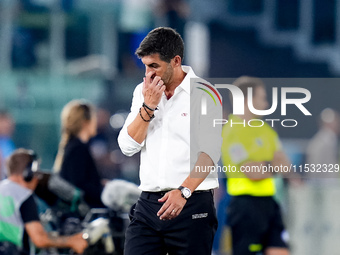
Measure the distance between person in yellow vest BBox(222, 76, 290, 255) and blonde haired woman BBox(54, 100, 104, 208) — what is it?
1.43m

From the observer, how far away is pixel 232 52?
18312 millimetres

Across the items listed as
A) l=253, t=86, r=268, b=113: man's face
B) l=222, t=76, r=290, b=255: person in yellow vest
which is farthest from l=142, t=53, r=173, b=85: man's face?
l=253, t=86, r=268, b=113: man's face

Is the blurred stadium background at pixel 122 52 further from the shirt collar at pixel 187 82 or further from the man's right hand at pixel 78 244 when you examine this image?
the shirt collar at pixel 187 82

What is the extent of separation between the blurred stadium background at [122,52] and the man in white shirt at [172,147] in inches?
287

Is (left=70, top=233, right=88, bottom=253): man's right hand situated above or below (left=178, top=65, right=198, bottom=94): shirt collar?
below

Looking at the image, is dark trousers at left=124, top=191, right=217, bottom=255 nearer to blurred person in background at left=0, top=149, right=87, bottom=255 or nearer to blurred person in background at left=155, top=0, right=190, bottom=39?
blurred person in background at left=0, top=149, right=87, bottom=255

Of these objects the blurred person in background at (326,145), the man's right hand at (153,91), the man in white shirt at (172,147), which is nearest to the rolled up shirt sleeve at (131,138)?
the man in white shirt at (172,147)

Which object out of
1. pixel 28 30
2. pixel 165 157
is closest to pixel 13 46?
pixel 28 30

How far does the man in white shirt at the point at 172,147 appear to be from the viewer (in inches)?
192

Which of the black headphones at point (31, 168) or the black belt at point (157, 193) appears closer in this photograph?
the black belt at point (157, 193)

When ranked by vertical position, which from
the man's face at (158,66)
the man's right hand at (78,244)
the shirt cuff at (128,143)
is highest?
the man's face at (158,66)

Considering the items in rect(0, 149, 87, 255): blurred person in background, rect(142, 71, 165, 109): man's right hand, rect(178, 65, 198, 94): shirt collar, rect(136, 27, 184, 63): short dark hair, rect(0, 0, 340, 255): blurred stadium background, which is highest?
rect(0, 0, 340, 255): blurred stadium background

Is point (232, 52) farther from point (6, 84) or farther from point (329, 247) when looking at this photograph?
point (329, 247)

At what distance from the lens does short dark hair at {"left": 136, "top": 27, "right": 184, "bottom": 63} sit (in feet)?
16.0
